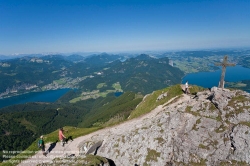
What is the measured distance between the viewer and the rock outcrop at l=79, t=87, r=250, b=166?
2731 centimetres

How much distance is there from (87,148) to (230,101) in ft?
101

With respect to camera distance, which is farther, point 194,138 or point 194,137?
point 194,137

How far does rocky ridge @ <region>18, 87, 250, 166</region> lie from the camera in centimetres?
2730

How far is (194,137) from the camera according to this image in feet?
99.8

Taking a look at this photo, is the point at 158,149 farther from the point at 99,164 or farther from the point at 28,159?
the point at 28,159

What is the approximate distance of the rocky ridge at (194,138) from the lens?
27.3 m

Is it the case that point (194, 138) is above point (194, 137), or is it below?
below

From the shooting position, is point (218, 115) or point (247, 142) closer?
point (247, 142)

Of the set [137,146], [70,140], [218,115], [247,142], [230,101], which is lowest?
[70,140]

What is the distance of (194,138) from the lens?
3031 centimetres

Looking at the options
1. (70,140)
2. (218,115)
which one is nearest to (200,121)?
(218,115)

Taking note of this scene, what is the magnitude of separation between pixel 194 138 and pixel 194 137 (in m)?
0.18

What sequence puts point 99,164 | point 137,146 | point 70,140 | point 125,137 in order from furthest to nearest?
point 70,140 → point 125,137 → point 137,146 → point 99,164

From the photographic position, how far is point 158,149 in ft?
104
